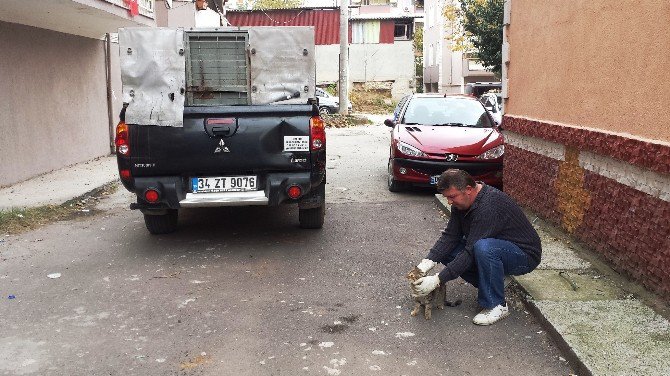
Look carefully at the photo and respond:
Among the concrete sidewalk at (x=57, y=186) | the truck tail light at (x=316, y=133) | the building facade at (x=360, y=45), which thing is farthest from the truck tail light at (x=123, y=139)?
the building facade at (x=360, y=45)

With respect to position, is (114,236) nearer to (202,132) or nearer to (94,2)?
(202,132)

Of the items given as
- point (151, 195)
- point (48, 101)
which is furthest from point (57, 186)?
point (151, 195)

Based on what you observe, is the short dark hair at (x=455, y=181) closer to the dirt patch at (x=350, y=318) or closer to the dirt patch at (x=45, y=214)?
the dirt patch at (x=350, y=318)

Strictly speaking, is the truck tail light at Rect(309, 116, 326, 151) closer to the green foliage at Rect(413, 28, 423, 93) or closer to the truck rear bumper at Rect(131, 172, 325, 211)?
the truck rear bumper at Rect(131, 172, 325, 211)

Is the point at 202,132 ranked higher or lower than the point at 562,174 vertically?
higher

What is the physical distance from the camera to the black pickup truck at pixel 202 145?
591cm

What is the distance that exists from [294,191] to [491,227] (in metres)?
2.35

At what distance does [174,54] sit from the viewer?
635 cm

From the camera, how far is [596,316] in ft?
13.8

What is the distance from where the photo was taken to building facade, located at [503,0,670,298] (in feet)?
14.8

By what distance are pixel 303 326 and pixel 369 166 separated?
28.7 feet

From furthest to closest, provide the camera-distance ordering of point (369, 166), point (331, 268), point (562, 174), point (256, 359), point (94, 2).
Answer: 1. point (369, 166)
2. point (94, 2)
3. point (562, 174)
4. point (331, 268)
5. point (256, 359)

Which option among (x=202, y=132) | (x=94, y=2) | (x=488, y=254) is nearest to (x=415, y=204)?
(x=202, y=132)

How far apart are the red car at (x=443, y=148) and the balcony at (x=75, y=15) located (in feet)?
18.5
